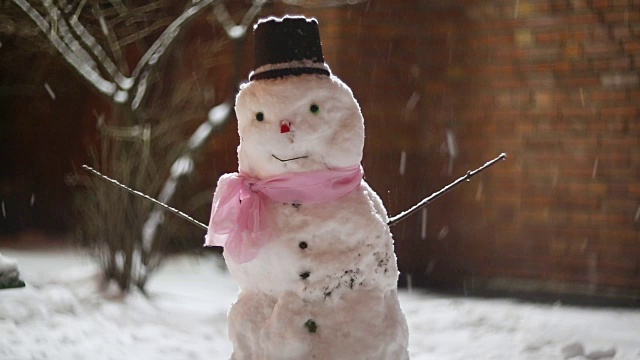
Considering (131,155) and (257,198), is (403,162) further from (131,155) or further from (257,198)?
(257,198)

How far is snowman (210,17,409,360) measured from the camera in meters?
2.73

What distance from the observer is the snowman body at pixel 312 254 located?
272 centimetres

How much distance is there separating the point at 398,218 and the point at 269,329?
0.83m

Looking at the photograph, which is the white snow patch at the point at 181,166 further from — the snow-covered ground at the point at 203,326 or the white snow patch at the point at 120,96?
the snow-covered ground at the point at 203,326

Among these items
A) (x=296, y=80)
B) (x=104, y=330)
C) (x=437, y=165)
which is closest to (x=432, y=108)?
(x=437, y=165)

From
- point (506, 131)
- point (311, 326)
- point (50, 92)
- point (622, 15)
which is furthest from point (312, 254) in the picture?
point (50, 92)

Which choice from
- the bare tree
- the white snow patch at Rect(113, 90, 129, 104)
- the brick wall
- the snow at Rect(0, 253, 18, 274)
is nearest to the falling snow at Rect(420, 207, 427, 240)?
the brick wall

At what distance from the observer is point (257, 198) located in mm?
2832

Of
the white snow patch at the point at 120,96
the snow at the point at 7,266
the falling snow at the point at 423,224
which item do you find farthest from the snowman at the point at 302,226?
the falling snow at the point at 423,224

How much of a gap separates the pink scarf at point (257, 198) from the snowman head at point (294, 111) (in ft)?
→ 0.15

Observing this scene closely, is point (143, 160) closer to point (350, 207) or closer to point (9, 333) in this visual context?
point (9, 333)

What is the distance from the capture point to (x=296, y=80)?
2.80 m

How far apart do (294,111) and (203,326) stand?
321 cm

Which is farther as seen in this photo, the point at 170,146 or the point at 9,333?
the point at 170,146
